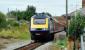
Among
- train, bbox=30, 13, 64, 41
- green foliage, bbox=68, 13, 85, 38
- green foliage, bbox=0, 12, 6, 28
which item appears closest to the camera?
green foliage, bbox=68, 13, 85, 38

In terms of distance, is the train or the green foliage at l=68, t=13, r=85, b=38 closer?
the green foliage at l=68, t=13, r=85, b=38

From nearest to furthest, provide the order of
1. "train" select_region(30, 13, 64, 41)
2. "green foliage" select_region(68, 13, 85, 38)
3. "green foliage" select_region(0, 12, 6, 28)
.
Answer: "green foliage" select_region(68, 13, 85, 38) < "train" select_region(30, 13, 64, 41) < "green foliage" select_region(0, 12, 6, 28)

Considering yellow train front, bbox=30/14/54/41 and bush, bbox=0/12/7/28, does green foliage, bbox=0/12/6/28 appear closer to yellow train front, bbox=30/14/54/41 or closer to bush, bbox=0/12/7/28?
bush, bbox=0/12/7/28

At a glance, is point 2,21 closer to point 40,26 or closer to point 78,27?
point 40,26

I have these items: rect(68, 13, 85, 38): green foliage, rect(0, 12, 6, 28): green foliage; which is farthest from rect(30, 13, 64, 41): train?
rect(68, 13, 85, 38): green foliage

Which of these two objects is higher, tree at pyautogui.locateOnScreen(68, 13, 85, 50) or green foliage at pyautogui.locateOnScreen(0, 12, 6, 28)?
tree at pyautogui.locateOnScreen(68, 13, 85, 50)

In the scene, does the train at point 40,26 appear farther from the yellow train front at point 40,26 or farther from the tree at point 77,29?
the tree at point 77,29

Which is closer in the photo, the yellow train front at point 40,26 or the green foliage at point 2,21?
the yellow train front at point 40,26

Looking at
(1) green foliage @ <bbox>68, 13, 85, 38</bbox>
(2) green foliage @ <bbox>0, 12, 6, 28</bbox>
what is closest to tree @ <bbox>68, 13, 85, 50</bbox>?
(1) green foliage @ <bbox>68, 13, 85, 38</bbox>

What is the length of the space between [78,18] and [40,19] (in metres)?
24.0

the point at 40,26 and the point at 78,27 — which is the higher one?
the point at 78,27

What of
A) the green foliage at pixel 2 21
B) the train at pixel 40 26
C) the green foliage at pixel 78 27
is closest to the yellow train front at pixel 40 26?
the train at pixel 40 26

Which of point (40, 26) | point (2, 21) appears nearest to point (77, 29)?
point (40, 26)

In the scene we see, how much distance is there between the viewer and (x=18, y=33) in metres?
49.1
